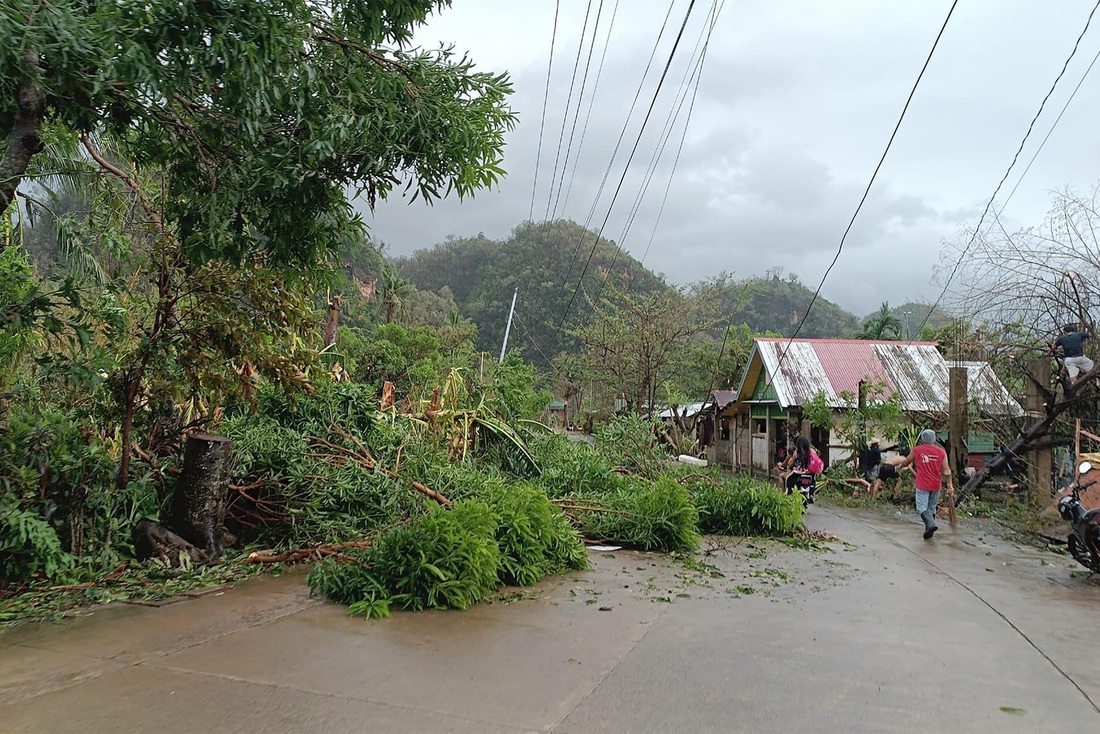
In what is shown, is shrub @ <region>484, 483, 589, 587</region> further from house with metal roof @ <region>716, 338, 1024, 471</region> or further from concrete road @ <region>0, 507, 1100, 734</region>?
house with metal roof @ <region>716, 338, 1024, 471</region>

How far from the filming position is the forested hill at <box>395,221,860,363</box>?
47.8 m

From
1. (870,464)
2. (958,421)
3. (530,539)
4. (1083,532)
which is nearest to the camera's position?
(530,539)

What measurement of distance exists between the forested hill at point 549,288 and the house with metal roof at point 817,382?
7744 millimetres

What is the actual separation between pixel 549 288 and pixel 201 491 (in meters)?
43.6

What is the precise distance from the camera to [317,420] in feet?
31.1

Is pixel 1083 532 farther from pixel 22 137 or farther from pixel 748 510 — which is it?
pixel 22 137

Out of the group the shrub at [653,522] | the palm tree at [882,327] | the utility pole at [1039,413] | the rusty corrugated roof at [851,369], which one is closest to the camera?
the shrub at [653,522]

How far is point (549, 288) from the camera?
1996 inches

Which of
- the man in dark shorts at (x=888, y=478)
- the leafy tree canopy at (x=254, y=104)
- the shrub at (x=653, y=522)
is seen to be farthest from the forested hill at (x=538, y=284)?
the leafy tree canopy at (x=254, y=104)

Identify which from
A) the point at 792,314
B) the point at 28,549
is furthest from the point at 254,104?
the point at 792,314

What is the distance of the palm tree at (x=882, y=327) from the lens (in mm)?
43719

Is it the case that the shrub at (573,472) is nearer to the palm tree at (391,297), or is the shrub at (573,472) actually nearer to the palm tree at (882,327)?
the palm tree at (391,297)

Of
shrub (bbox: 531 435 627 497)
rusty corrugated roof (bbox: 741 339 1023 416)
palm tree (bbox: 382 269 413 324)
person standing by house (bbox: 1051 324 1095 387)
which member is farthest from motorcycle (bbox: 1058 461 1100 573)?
palm tree (bbox: 382 269 413 324)

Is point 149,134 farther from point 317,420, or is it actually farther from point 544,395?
point 544,395
